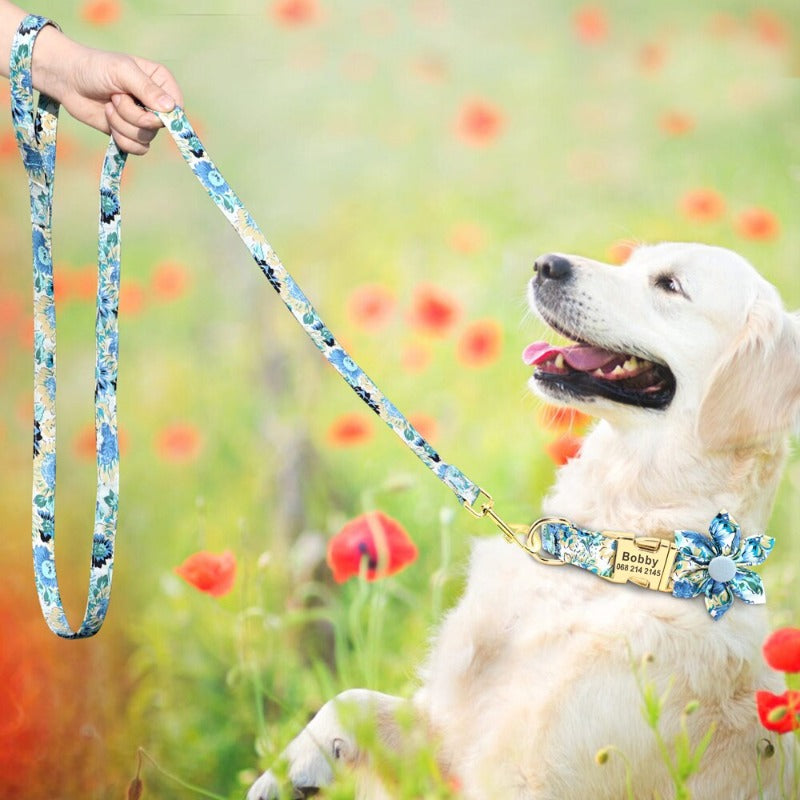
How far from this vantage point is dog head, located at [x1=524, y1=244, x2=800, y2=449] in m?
1.25

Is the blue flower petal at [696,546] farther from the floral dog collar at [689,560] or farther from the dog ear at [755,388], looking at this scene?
the dog ear at [755,388]

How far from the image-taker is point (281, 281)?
1131 millimetres

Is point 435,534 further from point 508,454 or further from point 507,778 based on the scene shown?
point 507,778

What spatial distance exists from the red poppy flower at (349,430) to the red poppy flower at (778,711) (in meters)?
0.90

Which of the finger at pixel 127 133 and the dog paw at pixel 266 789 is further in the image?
the dog paw at pixel 266 789

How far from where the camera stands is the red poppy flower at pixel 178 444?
190 centimetres

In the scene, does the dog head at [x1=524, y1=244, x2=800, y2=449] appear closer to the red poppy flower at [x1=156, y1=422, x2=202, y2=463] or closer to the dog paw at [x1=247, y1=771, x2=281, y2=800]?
the dog paw at [x1=247, y1=771, x2=281, y2=800]

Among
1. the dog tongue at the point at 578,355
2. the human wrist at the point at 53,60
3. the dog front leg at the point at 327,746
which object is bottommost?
the dog front leg at the point at 327,746

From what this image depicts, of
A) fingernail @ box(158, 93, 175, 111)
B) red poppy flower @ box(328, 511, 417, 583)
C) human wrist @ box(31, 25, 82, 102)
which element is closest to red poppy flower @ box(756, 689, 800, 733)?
red poppy flower @ box(328, 511, 417, 583)

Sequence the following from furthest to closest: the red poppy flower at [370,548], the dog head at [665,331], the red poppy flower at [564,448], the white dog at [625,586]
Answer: the red poppy flower at [564,448] → the red poppy flower at [370,548] → the dog head at [665,331] → the white dog at [625,586]

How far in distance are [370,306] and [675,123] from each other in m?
0.75

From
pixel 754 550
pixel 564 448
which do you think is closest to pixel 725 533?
pixel 754 550

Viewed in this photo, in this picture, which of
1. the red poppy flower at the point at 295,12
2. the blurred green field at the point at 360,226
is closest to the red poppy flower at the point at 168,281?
the blurred green field at the point at 360,226

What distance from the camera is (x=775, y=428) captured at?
1.21m
